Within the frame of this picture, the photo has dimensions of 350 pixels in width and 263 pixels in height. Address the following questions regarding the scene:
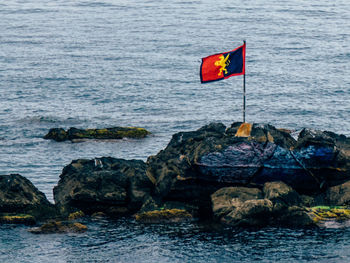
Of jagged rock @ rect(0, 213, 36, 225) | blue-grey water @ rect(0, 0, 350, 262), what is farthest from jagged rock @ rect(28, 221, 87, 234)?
jagged rock @ rect(0, 213, 36, 225)

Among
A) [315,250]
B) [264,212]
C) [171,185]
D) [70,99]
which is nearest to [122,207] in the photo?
[171,185]

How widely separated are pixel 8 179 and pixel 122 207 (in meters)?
7.26

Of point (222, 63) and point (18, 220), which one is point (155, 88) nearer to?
point (222, 63)

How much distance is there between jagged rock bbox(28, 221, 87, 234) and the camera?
3688cm

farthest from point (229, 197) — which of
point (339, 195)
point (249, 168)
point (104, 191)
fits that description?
point (104, 191)

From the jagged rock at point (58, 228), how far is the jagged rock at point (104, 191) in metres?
2.06

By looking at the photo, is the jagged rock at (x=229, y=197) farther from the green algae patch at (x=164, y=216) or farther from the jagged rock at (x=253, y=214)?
the green algae patch at (x=164, y=216)

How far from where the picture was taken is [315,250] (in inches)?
1335

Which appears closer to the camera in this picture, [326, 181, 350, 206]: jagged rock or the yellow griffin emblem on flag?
[326, 181, 350, 206]: jagged rock

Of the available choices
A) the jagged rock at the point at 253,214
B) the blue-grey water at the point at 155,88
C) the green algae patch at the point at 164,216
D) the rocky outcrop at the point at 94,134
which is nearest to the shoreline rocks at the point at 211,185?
the green algae patch at the point at 164,216

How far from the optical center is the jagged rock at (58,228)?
121 ft

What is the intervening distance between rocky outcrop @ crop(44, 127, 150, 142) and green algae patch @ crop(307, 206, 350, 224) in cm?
2399

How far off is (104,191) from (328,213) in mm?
13263

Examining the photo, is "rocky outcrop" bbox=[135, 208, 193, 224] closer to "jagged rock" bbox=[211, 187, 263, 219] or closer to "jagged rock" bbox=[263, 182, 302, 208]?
"jagged rock" bbox=[211, 187, 263, 219]
